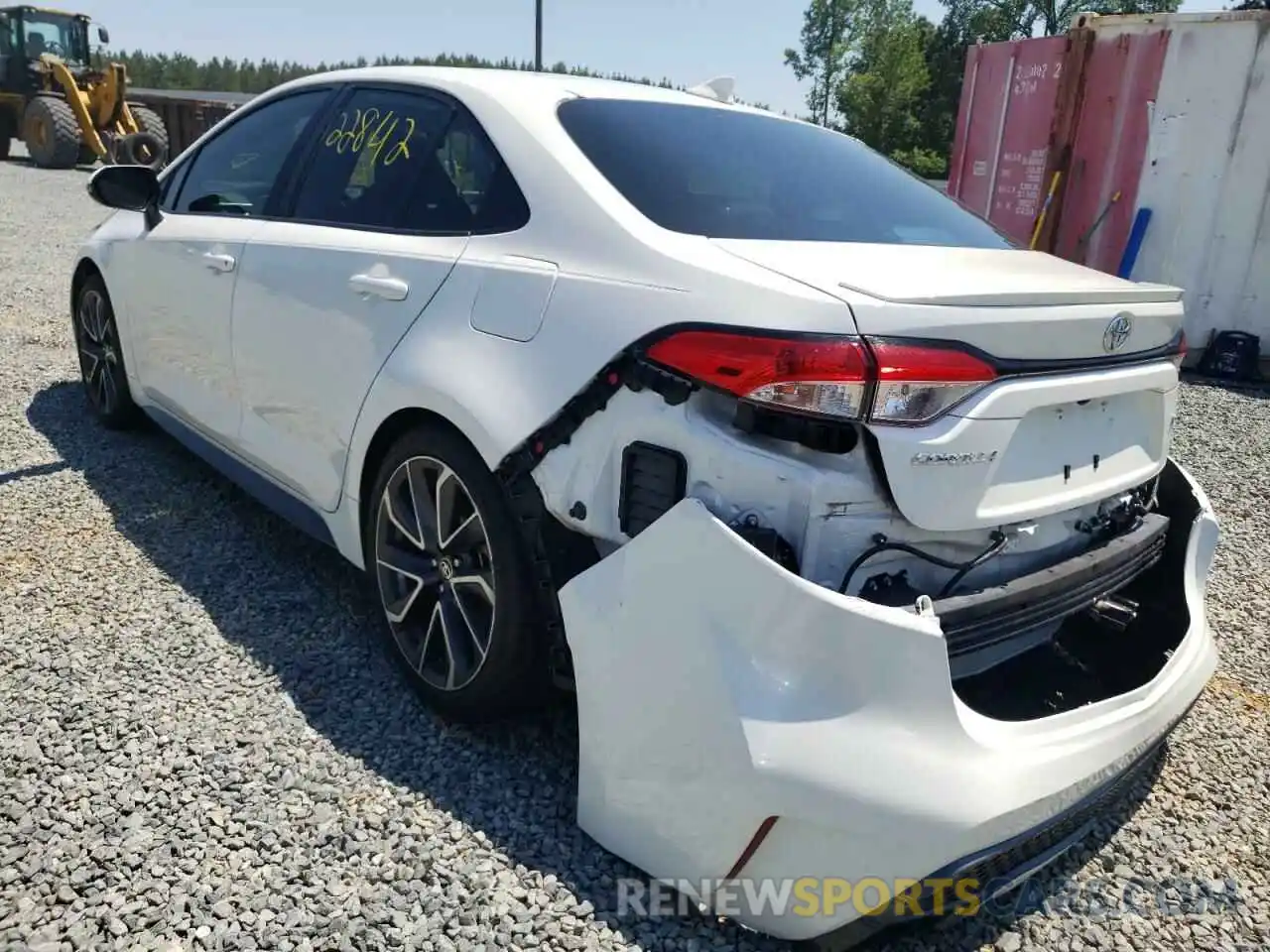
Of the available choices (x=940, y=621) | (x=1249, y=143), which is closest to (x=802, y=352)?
(x=940, y=621)

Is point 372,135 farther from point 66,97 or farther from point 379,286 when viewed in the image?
point 66,97

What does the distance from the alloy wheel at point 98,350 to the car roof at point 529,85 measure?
2154 millimetres

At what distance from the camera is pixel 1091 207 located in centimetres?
874

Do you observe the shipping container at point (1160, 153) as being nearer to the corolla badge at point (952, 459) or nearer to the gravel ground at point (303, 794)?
the gravel ground at point (303, 794)

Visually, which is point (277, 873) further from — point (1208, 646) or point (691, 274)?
point (1208, 646)

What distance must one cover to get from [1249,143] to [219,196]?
7.73 m

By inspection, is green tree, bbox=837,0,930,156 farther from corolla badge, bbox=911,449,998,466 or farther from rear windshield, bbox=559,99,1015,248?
corolla badge, bbox=911,449,998,466

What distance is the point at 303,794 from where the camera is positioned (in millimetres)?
2348

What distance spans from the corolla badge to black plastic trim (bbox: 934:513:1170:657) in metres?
0.27

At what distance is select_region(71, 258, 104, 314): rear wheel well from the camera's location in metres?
4.61

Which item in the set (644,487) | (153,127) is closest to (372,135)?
(644,487)

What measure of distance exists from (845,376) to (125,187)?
3418mm

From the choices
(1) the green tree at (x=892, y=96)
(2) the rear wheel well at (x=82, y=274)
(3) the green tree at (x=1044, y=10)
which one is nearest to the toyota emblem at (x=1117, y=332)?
(2) the rear wheel well at (x=82, y=274)

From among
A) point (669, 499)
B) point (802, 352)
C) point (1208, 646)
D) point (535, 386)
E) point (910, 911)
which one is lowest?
point (910, 911)
